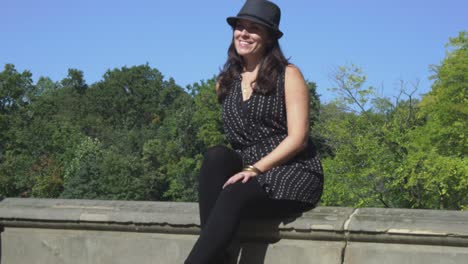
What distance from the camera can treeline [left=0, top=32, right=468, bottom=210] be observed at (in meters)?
26.2

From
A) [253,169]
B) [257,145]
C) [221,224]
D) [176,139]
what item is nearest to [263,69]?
[257,145]

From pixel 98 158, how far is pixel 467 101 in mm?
38440

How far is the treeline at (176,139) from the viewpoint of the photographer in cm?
2620

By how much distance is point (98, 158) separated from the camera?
5794cm

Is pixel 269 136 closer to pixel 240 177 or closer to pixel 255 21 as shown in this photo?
pixel 240 177

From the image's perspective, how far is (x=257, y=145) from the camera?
379cm

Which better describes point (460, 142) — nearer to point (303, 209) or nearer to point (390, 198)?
point (390, 198)

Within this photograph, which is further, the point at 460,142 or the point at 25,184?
the point at 25,184

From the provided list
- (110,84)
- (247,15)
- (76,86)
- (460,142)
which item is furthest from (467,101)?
(76,86)

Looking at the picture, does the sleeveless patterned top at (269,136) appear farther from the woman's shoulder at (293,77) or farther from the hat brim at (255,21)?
the hat brim at (255,21)

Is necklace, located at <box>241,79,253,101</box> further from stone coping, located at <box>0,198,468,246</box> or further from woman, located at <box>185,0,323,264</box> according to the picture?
stone coping, located at <box>0,198,468,246</box>

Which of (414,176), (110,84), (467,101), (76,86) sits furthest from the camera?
(76,86)

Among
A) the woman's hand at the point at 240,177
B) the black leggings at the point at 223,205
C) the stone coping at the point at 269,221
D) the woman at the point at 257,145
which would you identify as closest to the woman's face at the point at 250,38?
the woman at the point at 257,145

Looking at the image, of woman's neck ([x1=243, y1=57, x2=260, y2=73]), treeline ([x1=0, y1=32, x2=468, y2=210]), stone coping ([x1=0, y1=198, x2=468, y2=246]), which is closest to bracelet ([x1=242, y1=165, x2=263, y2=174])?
stone coping ([x1=0, y1=198, x2=468, y2=246])
